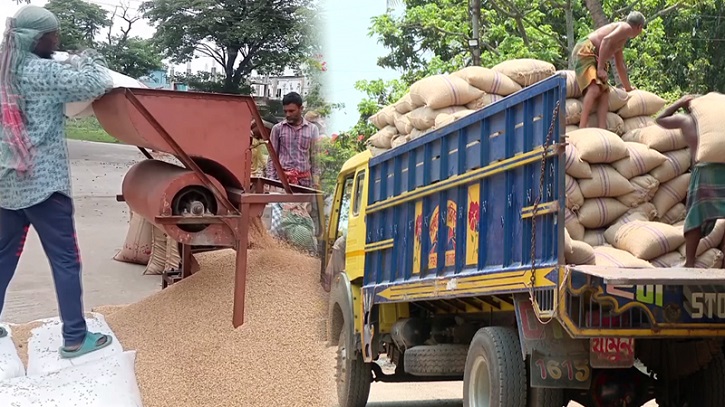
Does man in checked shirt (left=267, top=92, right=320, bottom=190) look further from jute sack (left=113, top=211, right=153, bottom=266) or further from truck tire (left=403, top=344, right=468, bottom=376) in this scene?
jute sack (left=113, top=211, right=153, bottom=266)

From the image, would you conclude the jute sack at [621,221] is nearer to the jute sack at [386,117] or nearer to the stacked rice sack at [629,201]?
the stacked rice sack at [629,201]

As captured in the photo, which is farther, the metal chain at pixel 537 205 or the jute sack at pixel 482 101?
the jute sack at pixel 482 101

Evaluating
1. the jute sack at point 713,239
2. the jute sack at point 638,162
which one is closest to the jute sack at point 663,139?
the jute sack at point 638,162

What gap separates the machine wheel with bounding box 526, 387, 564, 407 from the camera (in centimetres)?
447

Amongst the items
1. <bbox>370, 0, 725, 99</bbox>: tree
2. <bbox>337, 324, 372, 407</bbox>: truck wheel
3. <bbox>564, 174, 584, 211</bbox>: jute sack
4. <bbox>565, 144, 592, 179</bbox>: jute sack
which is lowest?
<bbox>337, 324, 372, 407</bbox>: truck wheel

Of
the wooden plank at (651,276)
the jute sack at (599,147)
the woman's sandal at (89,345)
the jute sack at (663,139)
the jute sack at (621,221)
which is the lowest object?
the woman's sandal at (89,345)

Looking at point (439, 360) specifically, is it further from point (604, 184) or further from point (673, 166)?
point (673, 166)

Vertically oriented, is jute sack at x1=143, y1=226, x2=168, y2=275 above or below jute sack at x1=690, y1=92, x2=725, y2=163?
below

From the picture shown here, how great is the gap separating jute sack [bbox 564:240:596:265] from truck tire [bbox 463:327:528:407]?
2.04 feet

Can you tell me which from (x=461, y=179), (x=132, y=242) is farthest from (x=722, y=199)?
(x=132, y=242)

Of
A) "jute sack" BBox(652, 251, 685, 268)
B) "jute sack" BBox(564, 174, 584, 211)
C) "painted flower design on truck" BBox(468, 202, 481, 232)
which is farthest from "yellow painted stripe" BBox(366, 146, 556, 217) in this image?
"jute sack" BBox(652, 251, 685, 268)

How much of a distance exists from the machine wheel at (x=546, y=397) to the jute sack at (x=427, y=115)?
7.77ft

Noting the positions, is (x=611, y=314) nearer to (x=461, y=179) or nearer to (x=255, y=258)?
(x=461, y=179)

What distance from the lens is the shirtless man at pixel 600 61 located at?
18.7ft
